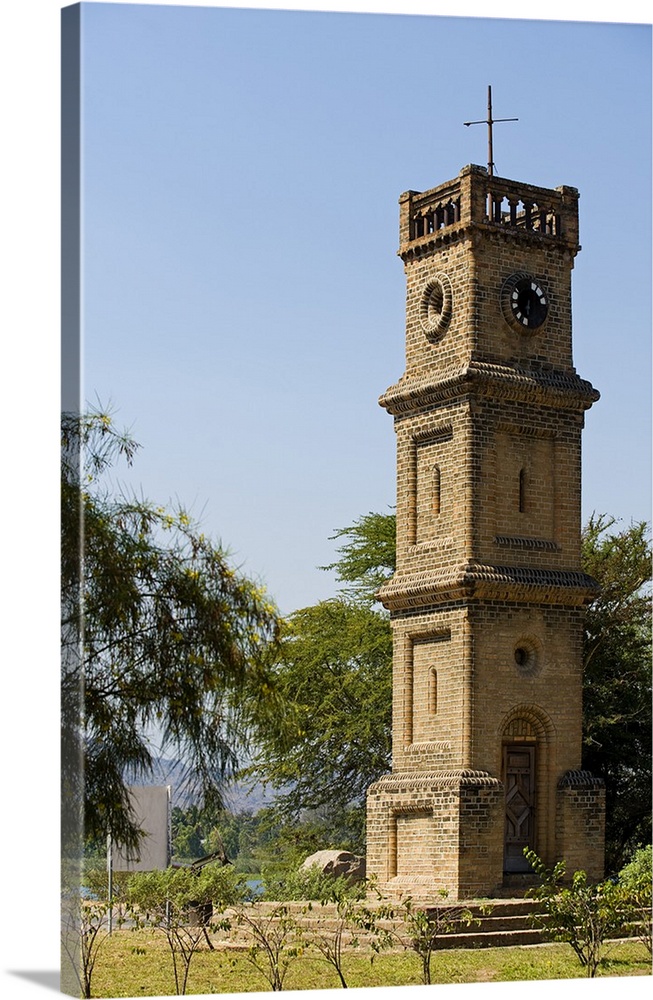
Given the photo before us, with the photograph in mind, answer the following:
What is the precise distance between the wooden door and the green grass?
11.2ft

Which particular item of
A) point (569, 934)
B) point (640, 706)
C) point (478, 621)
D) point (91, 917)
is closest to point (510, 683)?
point (478, 621)

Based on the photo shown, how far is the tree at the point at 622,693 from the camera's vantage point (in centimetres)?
2666

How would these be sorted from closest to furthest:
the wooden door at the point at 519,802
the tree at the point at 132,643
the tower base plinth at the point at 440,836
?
the tree at the point at 132,643 → the tower base plinth at the point at 440,836 → the wooden door at the point at 519,802

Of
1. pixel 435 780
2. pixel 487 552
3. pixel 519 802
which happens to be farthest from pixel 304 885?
pixel 487 552

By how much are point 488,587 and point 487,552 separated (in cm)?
47

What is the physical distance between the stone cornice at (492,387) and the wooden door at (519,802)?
4453mm

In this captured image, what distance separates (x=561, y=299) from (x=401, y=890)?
7835mm

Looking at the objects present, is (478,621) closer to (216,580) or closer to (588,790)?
(588,790)

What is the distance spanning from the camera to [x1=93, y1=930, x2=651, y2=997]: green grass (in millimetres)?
18484

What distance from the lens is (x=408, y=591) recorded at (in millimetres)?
25375

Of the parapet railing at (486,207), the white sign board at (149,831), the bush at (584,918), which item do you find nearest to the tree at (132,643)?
the white sign board at (149,831)

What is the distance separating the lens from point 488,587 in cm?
2456

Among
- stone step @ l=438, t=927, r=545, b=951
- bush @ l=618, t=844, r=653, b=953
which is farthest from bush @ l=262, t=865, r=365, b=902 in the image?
bush @ l=618, t=844, r=653, b=953

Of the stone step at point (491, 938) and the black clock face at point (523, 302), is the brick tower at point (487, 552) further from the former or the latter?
the stone step at point (491, 938)
